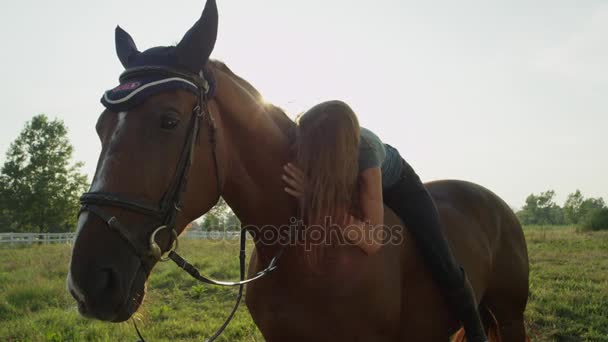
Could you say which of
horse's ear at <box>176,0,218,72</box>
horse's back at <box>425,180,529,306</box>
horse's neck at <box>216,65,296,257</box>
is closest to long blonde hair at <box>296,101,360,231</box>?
horse's neck at <box>216,65,296,257</box>

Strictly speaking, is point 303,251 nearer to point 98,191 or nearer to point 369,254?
point 369,254

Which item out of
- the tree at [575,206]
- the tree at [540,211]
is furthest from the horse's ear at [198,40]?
the tree at [540,211]

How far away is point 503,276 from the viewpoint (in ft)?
13.2

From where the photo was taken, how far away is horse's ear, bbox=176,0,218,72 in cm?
202

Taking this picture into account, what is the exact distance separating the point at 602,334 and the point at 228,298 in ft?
21.0

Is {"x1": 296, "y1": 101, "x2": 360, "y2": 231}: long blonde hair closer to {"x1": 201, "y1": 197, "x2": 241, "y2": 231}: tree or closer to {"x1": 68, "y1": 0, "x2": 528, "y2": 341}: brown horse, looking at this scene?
{"x1": 68, "y1": 0, "x2": 528, "y2": 341}: brown horse

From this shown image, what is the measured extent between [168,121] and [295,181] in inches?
32.5

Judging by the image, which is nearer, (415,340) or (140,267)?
(140,267)

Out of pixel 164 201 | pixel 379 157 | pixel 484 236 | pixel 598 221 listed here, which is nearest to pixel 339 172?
pixel 379 157

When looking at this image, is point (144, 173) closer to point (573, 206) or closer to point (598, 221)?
point (598, 221)

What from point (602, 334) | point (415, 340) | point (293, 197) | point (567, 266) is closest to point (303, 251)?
point (293, 197)

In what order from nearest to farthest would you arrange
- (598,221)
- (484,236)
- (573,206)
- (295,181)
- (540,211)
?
(295,181) → (484,236) → (598,221) → (573,206) → (540,211)

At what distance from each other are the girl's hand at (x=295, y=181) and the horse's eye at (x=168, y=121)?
2.40 feet

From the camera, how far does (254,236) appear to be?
2.47 meters
